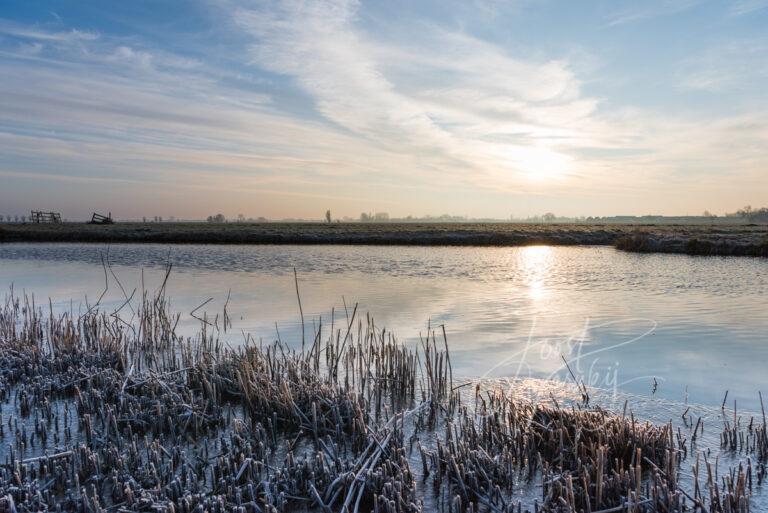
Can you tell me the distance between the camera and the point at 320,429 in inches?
222

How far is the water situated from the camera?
881 cm

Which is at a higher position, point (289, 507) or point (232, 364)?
point (232, 364)

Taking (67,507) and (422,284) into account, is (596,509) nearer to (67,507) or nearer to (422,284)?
(67,507)

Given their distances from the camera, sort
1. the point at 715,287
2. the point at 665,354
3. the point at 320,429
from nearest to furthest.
→ the point at 320,429
the point at 665,354
the point at 715,287

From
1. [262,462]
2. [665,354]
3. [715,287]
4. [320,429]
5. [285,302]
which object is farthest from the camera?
[715,287]

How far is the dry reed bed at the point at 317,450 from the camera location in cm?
A: 416

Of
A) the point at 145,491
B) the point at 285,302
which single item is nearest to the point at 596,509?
the point at 145,491

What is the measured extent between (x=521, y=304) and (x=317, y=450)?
38.6 feet

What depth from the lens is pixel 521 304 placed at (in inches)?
626

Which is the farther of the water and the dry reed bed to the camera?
the water

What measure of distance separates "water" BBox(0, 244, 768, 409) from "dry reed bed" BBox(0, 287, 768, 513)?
204 centimetres

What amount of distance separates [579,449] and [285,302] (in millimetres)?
12181

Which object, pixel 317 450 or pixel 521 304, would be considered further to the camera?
pixel 521 304

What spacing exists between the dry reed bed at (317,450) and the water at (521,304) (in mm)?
2038
